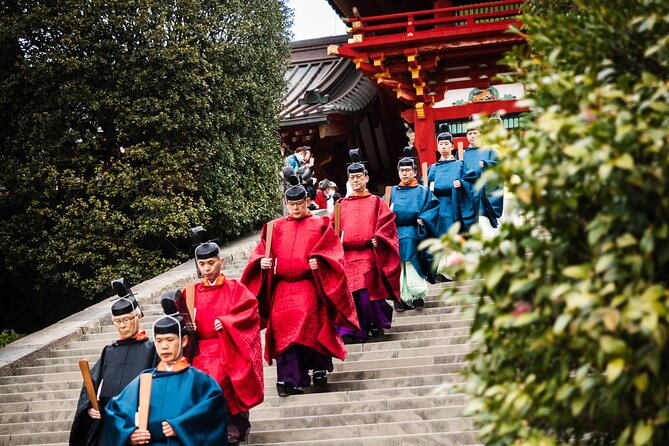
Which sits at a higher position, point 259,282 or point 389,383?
point 259,282

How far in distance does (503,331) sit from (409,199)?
6880mm

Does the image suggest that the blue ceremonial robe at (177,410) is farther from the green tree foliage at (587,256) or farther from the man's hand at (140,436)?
the green tree foliage at (587,256)

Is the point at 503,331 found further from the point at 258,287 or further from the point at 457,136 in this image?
the point at 457,136

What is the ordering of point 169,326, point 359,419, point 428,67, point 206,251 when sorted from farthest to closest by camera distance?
point 428,67 → point 359,419 → point 206,251 → point 169,326

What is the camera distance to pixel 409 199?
10.4 meters

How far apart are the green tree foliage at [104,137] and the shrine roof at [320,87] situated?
181 inches

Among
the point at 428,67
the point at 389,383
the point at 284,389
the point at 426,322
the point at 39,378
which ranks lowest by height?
the point at 39,378

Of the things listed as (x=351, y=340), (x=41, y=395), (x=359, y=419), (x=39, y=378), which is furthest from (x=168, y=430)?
(x=39, y=378)

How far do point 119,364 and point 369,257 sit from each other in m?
3.44

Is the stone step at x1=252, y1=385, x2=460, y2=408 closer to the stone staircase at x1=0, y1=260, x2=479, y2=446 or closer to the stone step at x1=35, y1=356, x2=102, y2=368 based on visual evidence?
the stone staircase at x1=0, y1=260, x2=479, y2=446

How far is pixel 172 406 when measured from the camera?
18.9ft

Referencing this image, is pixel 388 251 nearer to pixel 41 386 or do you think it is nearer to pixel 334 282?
pixel 334 282

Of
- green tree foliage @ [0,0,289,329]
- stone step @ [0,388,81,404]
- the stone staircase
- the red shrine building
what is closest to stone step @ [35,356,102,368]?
the stone staircase

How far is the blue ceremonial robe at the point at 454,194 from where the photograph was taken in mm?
11422
